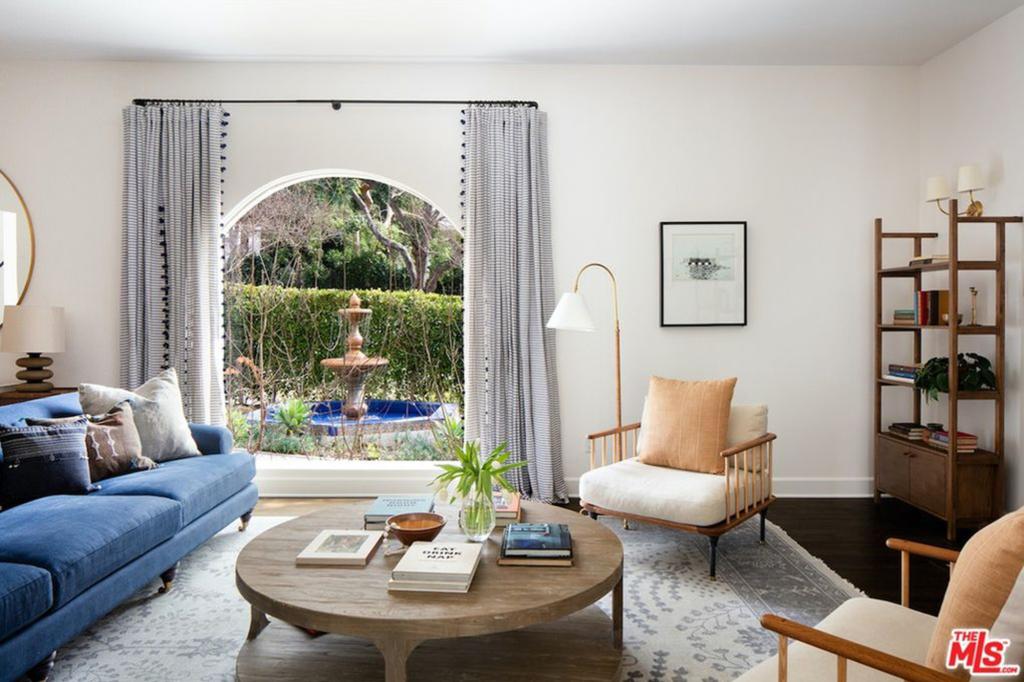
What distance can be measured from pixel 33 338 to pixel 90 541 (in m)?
2.43

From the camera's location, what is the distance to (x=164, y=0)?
369cm

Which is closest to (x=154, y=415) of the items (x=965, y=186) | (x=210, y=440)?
(x=210, y=440)

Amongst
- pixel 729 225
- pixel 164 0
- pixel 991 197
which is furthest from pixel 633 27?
pixel 164 0

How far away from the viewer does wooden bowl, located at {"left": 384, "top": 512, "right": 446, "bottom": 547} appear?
2422 millimetres

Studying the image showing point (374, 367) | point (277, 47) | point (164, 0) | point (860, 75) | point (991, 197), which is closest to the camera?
point (164, 0)

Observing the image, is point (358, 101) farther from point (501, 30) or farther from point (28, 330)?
point (28, 330)

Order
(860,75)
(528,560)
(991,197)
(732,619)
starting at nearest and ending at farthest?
(528,560) < (732,619) < (991,197) < (860,75)

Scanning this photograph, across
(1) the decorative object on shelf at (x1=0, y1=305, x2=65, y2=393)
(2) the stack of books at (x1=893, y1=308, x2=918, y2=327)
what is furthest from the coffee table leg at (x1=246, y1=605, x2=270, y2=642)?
(2) the stack of books at (x1=893, y1=308, x2=918, y2=327)

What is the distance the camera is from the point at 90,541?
93.1 inches

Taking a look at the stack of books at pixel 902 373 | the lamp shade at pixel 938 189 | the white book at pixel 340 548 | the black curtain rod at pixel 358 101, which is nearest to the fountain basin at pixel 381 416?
the black curtain rod at pixel 358 101

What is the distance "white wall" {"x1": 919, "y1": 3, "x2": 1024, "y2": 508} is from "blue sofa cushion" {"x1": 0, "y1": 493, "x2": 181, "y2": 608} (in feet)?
14.6

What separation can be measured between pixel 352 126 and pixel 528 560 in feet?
11.2

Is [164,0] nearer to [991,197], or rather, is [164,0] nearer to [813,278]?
[813,278]

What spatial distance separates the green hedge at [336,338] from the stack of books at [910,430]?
315cm
